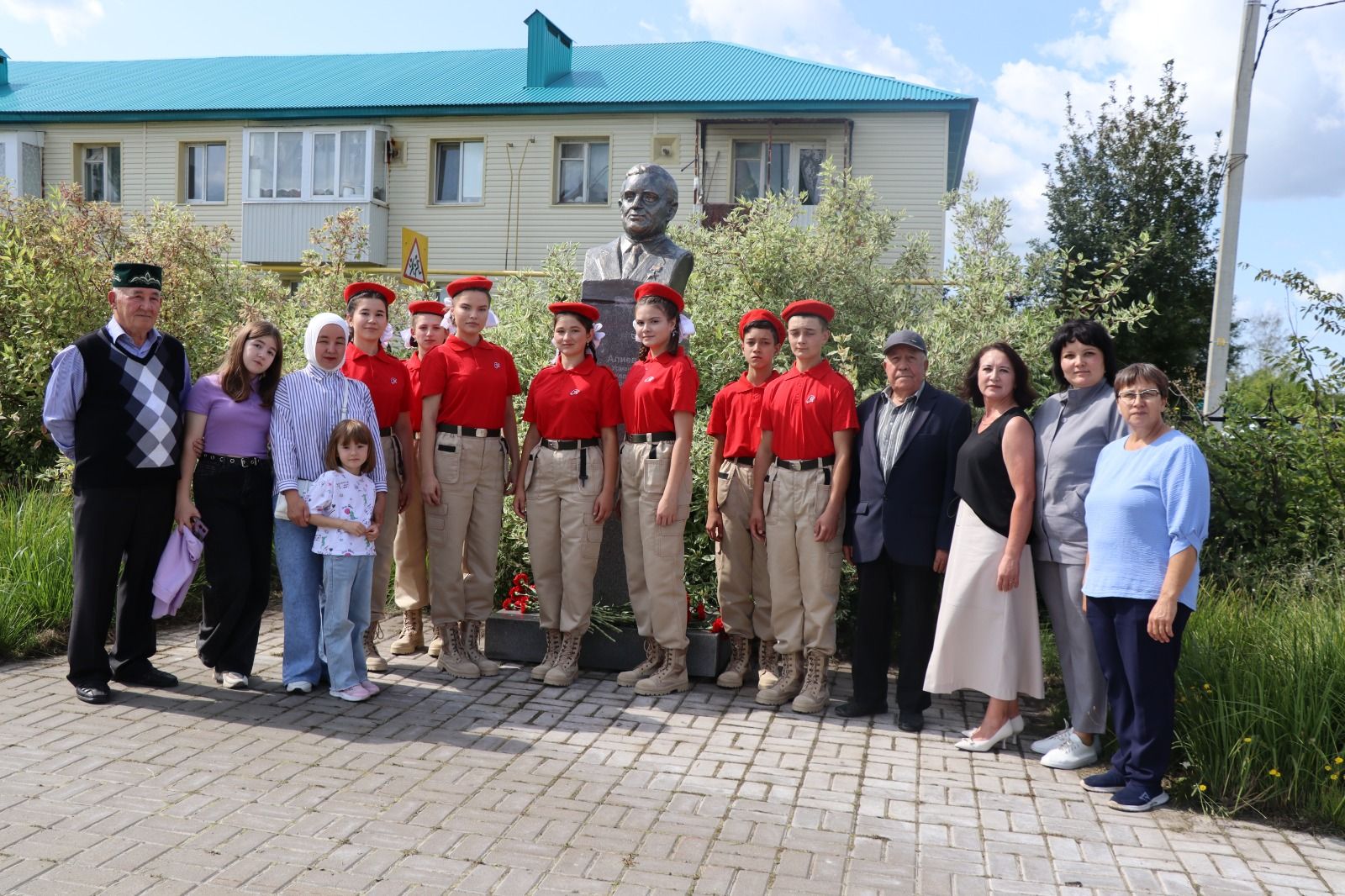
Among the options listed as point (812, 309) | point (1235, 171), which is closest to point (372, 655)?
point (812, 309)

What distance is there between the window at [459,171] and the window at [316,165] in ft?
3.75

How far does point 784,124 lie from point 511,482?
16.4 meters

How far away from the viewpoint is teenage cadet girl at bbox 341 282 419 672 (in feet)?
19.7

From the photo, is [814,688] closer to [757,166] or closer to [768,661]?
[768,661]

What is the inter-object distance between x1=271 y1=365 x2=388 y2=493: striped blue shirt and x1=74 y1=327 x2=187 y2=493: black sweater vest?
538 mm

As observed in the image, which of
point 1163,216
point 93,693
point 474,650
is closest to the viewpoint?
point 93,693

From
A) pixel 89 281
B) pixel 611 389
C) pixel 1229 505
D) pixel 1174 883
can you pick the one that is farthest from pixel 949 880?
pixel 89 281

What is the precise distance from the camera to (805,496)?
215 inches

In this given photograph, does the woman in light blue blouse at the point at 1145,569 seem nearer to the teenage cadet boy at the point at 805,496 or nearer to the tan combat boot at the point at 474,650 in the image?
the teenage cadet boy at the point at 805,496

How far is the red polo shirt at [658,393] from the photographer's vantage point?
5605 mm

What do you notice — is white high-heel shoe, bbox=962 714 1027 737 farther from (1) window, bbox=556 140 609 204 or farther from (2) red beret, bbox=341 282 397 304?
(1) window, bbox=556 140 609 204

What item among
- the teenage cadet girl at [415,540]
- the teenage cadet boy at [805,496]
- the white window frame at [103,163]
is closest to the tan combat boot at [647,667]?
the teenage cadet boy at [805,496]

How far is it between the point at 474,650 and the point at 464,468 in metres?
1.10

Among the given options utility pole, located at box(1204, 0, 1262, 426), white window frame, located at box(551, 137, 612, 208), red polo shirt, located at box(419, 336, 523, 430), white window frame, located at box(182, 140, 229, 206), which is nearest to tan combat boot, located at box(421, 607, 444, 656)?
red polo shirt, located at box(419, 336, 523, 430)
